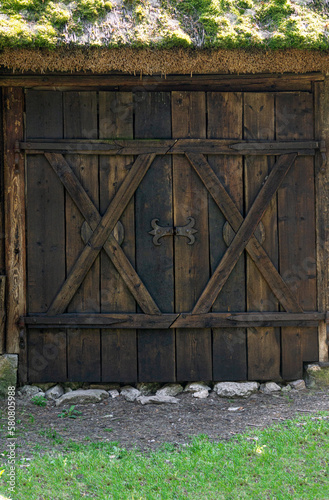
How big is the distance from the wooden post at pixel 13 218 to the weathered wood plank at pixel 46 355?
0.50ft

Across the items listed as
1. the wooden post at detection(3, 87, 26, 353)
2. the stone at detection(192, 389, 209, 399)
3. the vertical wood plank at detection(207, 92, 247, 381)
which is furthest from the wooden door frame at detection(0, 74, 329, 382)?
the stone at detection(192, 389, 209, 399)

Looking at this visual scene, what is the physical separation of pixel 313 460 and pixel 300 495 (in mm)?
434

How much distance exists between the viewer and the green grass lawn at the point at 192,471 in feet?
9.53

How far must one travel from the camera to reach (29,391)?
4.56m

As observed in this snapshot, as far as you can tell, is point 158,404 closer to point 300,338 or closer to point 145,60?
point 300,338

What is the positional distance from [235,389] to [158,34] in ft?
10.0

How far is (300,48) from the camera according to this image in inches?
161

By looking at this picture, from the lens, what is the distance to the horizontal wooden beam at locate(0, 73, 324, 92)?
4.54 meters

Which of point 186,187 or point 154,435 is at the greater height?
point 186,187

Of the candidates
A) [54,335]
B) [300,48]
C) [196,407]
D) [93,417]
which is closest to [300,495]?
[196,407]

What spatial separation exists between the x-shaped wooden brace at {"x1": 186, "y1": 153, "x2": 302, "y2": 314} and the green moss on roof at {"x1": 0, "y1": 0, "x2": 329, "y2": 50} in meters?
1.02

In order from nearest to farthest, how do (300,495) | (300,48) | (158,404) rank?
(300,495) → (300,48) → (158,404)

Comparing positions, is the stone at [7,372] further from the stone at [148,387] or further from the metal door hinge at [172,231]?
the metal door hinge at [172,231]

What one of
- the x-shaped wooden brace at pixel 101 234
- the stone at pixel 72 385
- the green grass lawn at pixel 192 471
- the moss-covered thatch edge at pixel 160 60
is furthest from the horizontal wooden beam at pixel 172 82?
the green grass lawn at pixel 192 471
